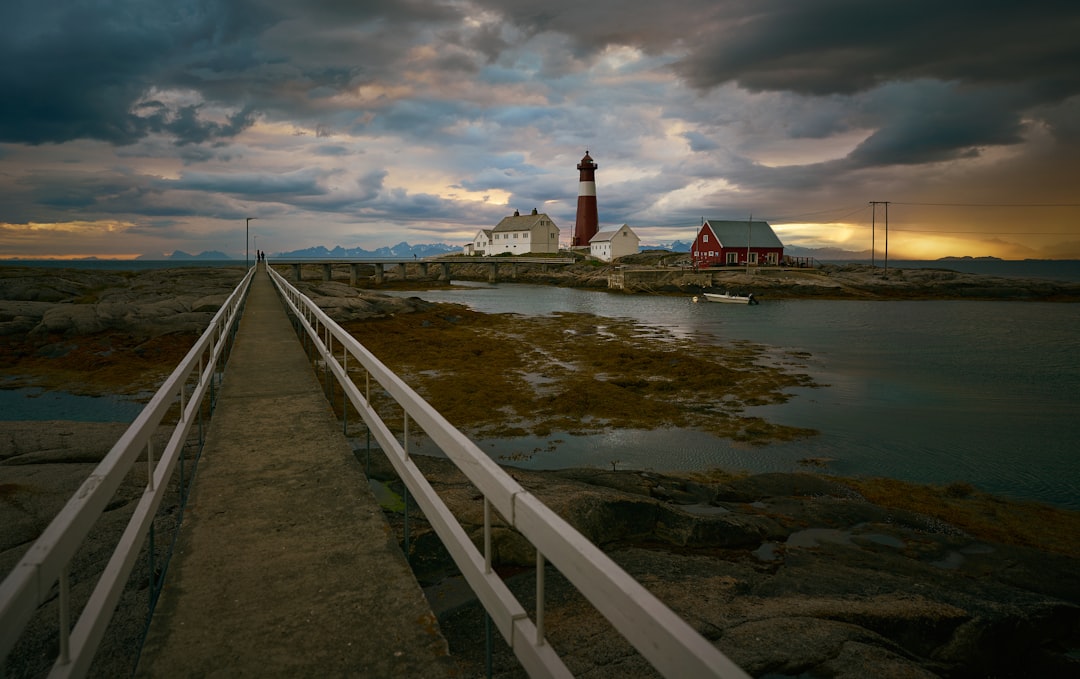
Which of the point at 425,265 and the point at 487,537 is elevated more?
the point at 425,265

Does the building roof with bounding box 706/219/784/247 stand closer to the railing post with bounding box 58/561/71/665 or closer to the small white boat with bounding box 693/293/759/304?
the small white boat with bounding box 693/293/759/304

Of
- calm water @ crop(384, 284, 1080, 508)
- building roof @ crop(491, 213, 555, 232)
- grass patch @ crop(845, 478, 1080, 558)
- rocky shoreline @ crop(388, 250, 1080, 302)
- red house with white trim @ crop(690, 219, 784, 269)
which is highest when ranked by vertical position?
building roof @ crop(491, 213, 555, 232)

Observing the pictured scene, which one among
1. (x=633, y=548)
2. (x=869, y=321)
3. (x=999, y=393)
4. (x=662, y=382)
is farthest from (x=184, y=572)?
(x=869, y=321)

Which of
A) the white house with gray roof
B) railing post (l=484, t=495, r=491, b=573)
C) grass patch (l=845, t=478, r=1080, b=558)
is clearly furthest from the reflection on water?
the white house with gray roof

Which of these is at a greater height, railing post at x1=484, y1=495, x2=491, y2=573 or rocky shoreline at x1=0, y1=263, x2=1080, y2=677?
railing post at x1=484, y1=495, x2=491, y2=573

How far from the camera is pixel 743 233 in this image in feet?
254

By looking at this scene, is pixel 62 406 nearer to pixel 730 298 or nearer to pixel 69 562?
pixel 69 562

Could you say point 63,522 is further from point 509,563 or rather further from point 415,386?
point 415,386

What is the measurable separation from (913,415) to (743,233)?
64.9 meters

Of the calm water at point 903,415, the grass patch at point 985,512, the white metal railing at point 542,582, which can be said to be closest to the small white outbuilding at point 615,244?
the calm water at point 903,415

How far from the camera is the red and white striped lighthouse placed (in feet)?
288

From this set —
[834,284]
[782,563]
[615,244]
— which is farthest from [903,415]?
[615,244]

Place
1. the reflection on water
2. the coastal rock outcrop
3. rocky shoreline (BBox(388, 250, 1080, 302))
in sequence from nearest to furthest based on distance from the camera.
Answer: the coastal rock outcrop < the reflection on water < rocky shoreline (BBox(388, 250, 1080, 302))

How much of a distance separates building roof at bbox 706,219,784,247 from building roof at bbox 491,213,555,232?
31831 millimetres
